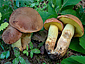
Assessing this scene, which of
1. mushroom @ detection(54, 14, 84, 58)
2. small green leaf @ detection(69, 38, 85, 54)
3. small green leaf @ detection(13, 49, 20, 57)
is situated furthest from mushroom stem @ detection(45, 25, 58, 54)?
small green leaf @ detection(13, 49, 20, 57)

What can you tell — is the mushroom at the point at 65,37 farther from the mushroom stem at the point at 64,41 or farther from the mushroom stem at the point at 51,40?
the mushroom stem at the point at 51,40

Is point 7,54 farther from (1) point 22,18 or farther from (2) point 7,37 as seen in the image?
(1) point 22,18

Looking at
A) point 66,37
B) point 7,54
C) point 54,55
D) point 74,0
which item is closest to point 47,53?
point 54,55

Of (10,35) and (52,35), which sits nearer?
(10,35)

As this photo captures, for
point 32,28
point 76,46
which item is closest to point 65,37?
point 76,46

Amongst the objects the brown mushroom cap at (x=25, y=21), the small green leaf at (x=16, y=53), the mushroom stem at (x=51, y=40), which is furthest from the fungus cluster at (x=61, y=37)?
the small green leaf at (x=16, y=53)

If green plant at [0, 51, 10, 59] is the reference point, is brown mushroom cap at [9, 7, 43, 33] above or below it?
above

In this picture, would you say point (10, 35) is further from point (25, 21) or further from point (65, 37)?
point (65, 37)

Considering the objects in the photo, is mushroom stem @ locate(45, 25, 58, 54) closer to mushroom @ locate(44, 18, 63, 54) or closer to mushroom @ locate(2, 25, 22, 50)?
mushroom @ locate(44, 18, 63, 54)
